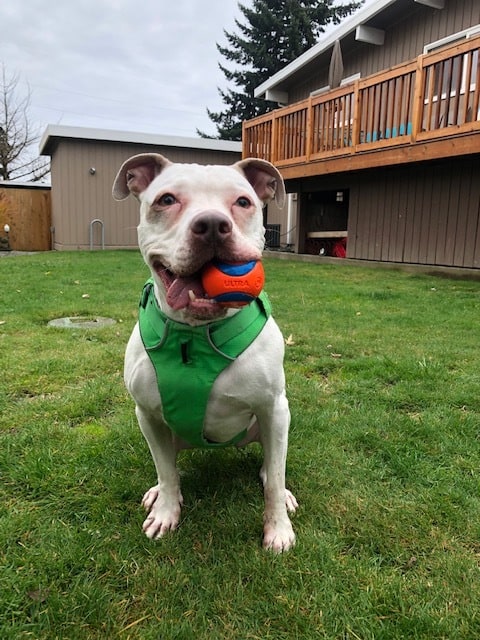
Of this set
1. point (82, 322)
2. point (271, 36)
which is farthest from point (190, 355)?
point (271, 36)

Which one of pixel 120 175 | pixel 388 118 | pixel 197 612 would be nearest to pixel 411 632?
pixel 197 612

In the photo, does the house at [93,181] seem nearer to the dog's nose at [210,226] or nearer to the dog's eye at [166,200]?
the dog's eye at [166,200]

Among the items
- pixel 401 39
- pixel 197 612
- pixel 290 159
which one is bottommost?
pixel 197 612

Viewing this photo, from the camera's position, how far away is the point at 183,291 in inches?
66.8

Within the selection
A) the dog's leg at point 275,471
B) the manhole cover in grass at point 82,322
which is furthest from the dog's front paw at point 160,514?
the manhole cover in grass at point 82,322

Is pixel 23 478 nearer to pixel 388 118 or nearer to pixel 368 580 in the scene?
pixel 368 580

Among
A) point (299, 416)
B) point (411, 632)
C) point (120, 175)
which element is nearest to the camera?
point (411, 632)

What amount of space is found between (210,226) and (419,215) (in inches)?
381

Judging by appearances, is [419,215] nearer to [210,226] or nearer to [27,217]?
[210,226]

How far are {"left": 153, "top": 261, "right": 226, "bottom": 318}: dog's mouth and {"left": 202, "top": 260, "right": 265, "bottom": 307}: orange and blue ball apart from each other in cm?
3

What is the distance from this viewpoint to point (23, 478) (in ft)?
7.61

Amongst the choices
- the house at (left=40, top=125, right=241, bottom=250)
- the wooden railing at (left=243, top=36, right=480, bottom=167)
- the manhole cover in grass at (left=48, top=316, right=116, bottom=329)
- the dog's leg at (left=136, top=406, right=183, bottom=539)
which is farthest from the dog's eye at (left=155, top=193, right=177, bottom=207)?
the house at (left=40, top=125, right=241, bottom=250)

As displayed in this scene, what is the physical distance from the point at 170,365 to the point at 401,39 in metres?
11.8

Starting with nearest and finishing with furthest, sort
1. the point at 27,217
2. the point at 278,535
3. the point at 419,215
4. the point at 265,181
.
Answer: the point at 278,535 < the point at 265,181 < the point at 419,215 < the point at 27,217
